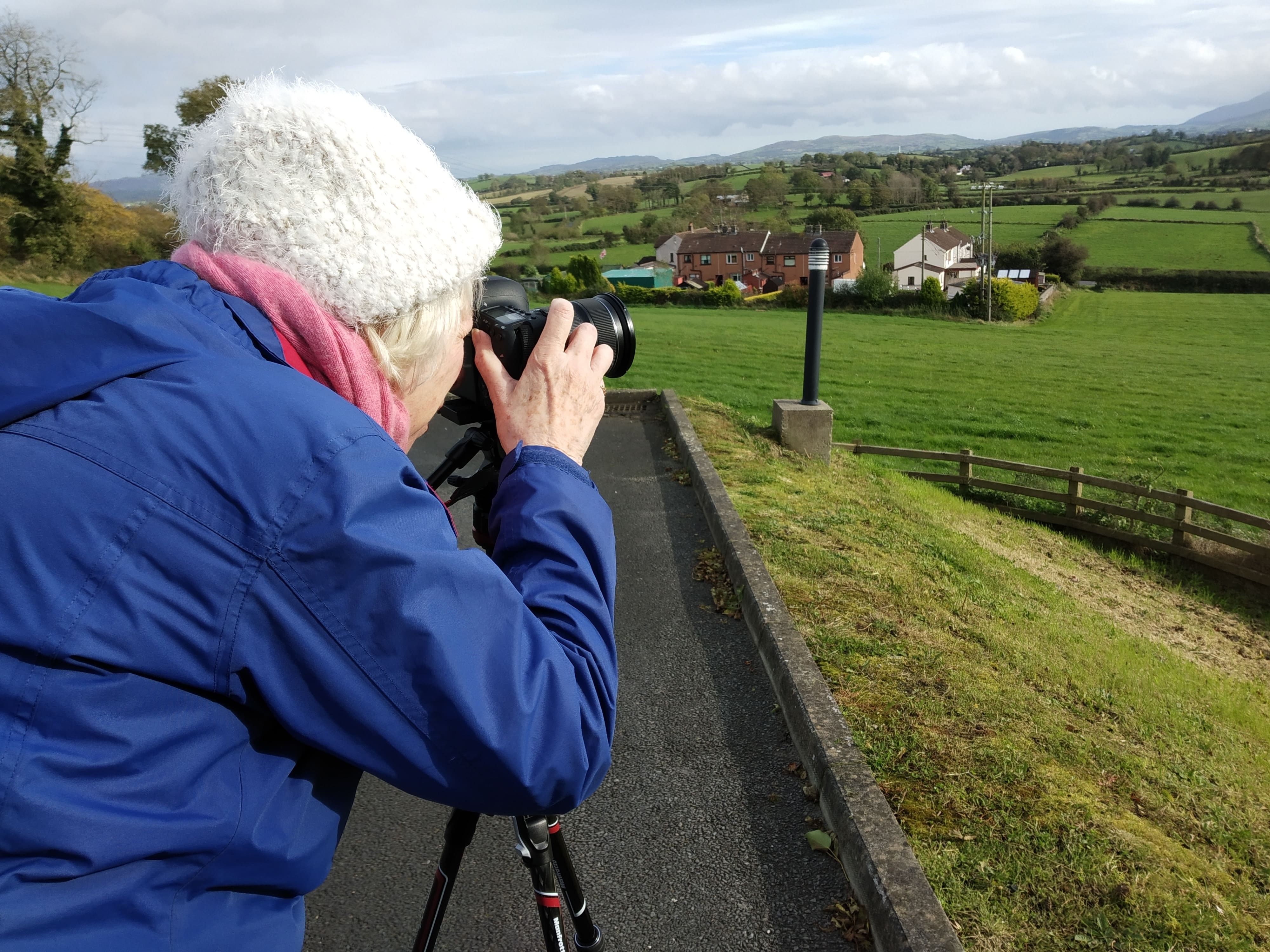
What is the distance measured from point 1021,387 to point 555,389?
20.9m

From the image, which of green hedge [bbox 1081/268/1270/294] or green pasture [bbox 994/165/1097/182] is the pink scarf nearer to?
green hedge [bbox 1081/268/1270/294]

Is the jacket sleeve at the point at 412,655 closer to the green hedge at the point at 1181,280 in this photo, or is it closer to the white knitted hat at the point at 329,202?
the white knitted hat at the point at 329,202

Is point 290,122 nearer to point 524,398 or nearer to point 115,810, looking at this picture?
point 524,398

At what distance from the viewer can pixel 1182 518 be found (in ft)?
31.0

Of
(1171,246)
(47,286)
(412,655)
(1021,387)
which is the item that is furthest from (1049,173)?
(412,655)

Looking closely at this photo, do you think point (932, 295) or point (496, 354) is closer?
point (496, 354)

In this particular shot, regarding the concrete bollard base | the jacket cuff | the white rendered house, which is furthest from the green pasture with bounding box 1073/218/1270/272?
the jacket cuff

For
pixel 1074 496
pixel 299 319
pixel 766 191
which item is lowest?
pixel 1074 496

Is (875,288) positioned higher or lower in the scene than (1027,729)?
higher

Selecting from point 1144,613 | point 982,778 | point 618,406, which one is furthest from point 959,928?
Answer: point 618,406

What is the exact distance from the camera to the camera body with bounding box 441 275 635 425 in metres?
1.54

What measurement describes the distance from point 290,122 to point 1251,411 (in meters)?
21.7

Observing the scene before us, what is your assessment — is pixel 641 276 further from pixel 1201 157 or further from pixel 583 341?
pixel 1201 157

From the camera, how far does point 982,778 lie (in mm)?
3064
